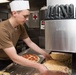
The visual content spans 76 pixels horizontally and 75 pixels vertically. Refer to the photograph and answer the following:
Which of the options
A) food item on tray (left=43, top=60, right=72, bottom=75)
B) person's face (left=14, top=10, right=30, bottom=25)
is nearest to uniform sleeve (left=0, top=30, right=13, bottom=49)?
person's face (left=14, top=10, right=30, bottom=25)

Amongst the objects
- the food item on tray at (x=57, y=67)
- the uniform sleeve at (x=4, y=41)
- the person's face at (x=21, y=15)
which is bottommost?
the food item on tray at (x=57, y=67)

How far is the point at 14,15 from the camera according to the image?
145 cm

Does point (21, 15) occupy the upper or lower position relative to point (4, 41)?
upper

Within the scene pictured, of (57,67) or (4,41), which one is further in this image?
(57,67)

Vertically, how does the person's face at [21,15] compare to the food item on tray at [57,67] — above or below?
above

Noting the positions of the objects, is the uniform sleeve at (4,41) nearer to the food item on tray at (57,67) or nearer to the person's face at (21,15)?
the person's face at (21,15)

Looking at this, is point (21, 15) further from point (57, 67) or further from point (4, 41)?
point (57, 67)

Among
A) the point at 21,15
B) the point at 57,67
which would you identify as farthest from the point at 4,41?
the point at 57,67

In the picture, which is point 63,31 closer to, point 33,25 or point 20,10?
point 20,10

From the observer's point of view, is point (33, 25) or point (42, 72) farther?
point (33, 25)

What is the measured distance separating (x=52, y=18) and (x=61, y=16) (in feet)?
0.24

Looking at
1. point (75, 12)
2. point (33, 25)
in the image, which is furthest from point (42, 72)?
point (33, 25)

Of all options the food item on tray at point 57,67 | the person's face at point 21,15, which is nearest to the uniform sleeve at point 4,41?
the person's face at point 21,15

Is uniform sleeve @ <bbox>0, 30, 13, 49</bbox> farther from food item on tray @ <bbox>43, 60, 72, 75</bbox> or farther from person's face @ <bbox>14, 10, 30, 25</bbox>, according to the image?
food item on tray @ <bbox>43, 60, 72, 75</bbox>
